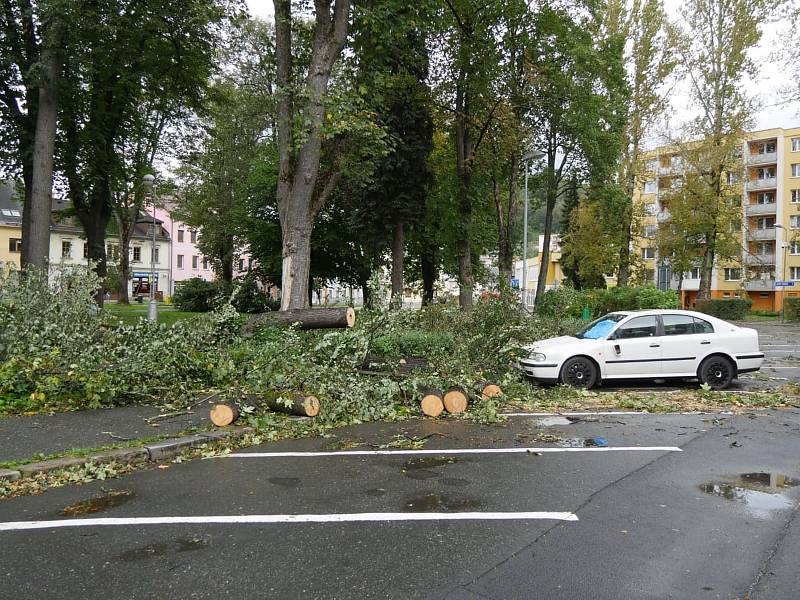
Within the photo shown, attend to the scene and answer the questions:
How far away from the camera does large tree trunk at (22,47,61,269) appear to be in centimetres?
1518

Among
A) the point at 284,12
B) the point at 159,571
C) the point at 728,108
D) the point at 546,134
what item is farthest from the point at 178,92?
the point at 728,108

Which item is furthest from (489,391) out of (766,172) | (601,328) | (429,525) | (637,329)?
(766,172)

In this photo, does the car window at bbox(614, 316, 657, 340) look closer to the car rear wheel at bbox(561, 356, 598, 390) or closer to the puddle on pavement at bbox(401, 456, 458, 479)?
the car rear wheel at bbox(561, 356, 598, 390)

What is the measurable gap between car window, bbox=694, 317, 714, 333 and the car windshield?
1339 mm

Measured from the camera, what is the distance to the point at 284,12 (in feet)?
48.0

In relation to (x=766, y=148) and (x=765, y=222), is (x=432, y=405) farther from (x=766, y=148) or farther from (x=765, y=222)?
(x=766, y=148)

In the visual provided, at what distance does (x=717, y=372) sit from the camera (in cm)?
1112

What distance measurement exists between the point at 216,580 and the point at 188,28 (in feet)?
58.4

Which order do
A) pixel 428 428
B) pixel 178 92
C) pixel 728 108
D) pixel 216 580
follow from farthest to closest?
1. pixel 728 108
2. pixel 178 92
3. pixel 428 428
4. pixel 216 580

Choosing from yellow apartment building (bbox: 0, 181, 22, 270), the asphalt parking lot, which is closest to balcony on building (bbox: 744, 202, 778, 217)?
the asphalt parking lot

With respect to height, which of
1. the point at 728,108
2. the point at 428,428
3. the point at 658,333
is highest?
the point at 728,108

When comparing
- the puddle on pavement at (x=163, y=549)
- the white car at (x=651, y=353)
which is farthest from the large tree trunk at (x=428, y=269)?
the puddle on pavement at (x=163, y=549)

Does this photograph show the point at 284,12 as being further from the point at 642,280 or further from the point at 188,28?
the point at 642,280

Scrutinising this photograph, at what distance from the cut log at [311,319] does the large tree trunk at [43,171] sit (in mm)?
7096
